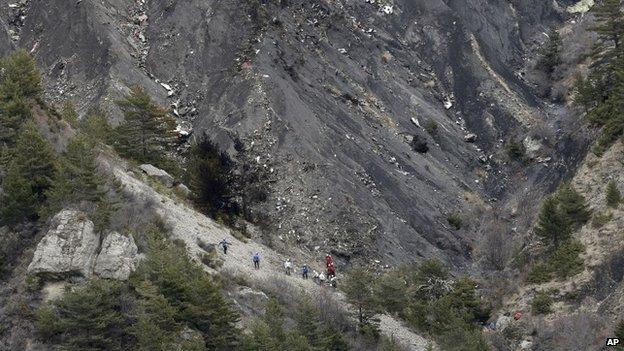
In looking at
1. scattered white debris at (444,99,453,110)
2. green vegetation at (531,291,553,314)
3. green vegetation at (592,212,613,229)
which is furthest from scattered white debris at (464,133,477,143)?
green vegetation at (531,291,553,314)

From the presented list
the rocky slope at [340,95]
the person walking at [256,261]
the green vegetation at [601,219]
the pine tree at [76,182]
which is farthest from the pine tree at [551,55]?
the pine tree at [76,182]

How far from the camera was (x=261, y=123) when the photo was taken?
188ft

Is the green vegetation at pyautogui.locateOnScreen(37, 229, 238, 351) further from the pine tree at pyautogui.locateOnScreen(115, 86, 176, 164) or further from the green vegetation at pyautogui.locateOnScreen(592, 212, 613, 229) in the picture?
the green vegetation at pyautogui.locateOnScreen(592, 212, 613, 229)

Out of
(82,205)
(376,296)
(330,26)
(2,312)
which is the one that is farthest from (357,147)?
(2,312)

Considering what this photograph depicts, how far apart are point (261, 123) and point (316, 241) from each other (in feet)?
32.0

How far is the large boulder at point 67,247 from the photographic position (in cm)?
3553

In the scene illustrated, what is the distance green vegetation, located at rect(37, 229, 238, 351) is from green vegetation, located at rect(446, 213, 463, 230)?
2435 cm

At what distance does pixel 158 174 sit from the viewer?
169ft

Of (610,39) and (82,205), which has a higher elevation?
(610,39)

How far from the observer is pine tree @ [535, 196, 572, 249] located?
160ft

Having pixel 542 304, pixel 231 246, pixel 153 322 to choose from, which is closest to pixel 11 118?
pixel 231 246

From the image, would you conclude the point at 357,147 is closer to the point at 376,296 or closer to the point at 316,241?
A: the point at 316,241

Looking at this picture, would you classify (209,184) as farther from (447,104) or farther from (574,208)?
(447,104)

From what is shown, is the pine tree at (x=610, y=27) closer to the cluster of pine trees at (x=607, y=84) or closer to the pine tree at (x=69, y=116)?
the cluster of pine trees at (x=607, y=84)
